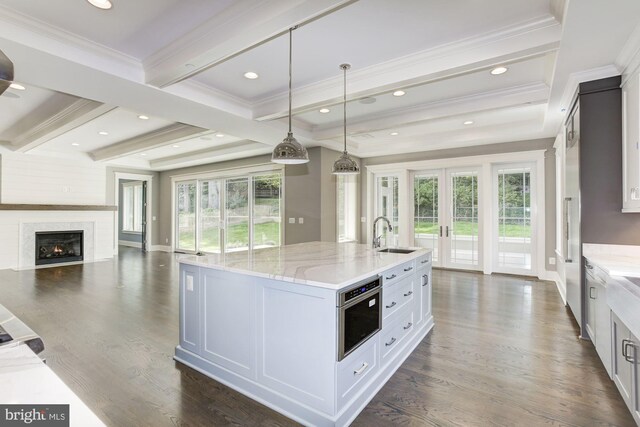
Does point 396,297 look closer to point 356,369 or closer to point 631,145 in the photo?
point 356,369

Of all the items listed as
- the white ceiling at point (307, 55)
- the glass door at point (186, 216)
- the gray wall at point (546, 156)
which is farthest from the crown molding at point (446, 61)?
the glass door at point (186, 216)

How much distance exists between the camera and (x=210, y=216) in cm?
916

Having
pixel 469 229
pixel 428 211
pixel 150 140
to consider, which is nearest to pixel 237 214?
pixel 150 140

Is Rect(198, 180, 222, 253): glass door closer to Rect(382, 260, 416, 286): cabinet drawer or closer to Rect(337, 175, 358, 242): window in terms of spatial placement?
Rect(337, 175, 358, 242): window

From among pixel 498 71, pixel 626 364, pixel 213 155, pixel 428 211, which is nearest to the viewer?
pixel 626 364

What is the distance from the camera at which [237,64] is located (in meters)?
3.35

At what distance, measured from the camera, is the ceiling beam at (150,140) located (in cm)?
560

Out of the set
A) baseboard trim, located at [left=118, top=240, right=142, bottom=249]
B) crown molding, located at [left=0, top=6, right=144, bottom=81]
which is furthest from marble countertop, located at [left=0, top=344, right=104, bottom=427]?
baseboard trim, located at [left=118, top=240, right=142, bottom=249]

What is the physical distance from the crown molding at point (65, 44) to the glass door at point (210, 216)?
5796mm

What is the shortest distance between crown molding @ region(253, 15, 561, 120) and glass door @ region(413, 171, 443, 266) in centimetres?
380

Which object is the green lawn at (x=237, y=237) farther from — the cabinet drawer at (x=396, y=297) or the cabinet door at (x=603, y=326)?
the cabinet door at (x=603, y=326)

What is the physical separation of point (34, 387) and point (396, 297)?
7.47 feet

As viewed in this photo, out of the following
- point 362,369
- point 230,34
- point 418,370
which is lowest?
point 418,370

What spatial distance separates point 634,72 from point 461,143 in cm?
353
